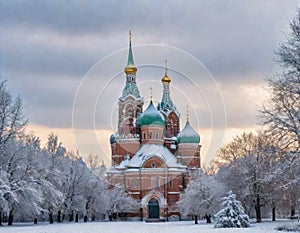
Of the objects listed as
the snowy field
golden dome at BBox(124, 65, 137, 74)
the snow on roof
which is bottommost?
the snowy field

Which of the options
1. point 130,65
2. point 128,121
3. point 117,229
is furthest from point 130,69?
point 117,229

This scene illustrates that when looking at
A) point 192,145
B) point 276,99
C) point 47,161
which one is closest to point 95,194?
point 47,161

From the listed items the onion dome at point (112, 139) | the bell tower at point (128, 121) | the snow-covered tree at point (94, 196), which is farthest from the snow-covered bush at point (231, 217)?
the onion dome at point (112, 139)

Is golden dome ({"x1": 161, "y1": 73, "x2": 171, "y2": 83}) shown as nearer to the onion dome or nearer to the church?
the church

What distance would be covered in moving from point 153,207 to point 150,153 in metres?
8.43

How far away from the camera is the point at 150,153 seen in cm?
7388

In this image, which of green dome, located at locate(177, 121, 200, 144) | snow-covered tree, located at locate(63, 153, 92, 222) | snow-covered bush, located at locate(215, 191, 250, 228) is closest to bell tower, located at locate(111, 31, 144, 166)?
green dome, located at locate(177, 121, 200, 144)

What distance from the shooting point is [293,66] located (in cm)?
2562

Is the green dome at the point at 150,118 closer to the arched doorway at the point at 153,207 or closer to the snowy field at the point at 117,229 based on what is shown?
the arched doorway at the point at 153,207

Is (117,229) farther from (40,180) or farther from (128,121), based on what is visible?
(128,121)

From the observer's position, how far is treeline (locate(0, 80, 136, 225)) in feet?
116

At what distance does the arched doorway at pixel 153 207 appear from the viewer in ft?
234

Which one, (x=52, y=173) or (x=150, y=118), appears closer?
(x=52, y=173)

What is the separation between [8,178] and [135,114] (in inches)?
1841
